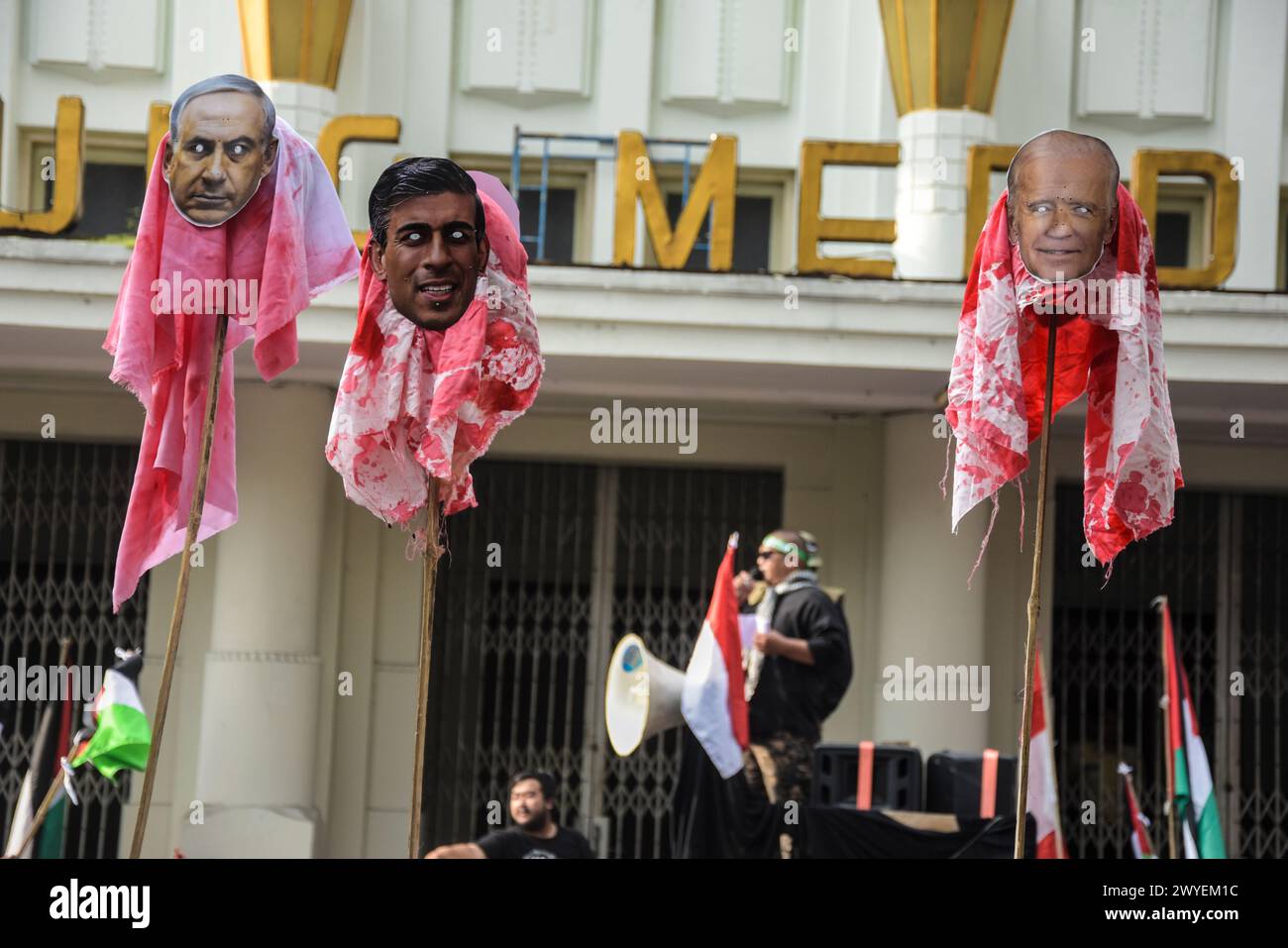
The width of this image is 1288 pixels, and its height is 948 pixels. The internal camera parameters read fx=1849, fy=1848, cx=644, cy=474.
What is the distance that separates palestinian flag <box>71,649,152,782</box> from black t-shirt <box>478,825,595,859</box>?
1805mm

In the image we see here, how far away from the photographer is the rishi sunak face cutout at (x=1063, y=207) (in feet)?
16.9

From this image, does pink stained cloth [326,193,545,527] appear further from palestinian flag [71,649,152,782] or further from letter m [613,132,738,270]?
letter m [613,132,738,270]

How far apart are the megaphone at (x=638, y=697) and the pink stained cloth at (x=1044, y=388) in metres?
3.62

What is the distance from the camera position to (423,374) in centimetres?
541

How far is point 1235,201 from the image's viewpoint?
10.4m

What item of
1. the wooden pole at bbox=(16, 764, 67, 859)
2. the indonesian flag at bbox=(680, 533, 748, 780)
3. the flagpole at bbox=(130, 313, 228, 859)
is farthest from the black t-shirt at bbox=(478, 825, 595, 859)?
the flagpole at bbox=(130, 313, 228, 859)

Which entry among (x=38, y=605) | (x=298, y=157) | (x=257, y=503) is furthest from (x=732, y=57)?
(x=298, y=157)

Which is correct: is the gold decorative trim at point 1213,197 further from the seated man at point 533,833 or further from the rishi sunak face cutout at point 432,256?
the rishi sunak face cutout at point 432,256

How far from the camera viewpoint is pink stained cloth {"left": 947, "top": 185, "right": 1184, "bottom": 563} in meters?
5.32

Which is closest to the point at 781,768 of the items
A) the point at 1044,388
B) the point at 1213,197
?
the point at 1044,388

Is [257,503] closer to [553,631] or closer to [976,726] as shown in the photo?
[553,631]

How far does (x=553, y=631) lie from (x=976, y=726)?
9.16 ft

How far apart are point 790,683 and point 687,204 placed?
2.94 meters

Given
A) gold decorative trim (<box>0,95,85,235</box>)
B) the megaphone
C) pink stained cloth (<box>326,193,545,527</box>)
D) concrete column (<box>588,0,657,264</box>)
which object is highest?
concrete column (<box>588,0,657,264</box>)
